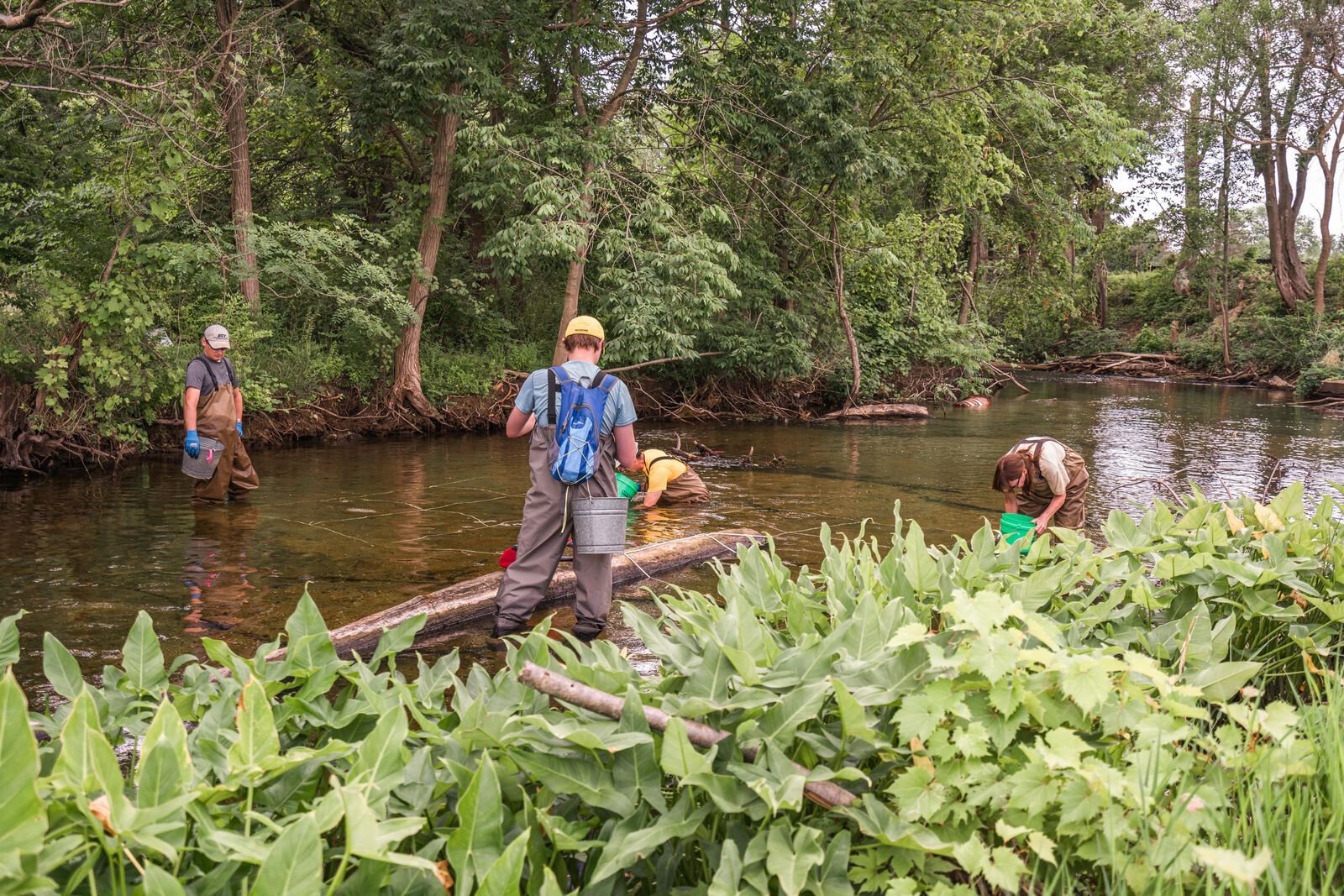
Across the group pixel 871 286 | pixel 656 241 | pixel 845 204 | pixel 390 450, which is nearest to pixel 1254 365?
pixel 871 286

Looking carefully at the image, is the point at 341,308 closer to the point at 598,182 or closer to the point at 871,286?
the point at 598,182

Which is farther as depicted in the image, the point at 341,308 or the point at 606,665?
the point at 341,308

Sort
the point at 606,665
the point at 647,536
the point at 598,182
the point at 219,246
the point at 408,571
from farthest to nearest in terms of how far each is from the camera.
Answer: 1. the point at 598,182
2. the point at 219,246
3. the point at 647,536
4. the point at 408,571
5. the point at 606,665

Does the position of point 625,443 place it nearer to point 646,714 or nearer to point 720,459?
point 646,714

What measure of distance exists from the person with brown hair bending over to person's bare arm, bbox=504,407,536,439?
10.7 ft

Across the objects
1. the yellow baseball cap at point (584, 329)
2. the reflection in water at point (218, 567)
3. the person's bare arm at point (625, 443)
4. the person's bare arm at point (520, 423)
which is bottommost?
the reflection in water at point (218, 567)

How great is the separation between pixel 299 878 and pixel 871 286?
23228mm

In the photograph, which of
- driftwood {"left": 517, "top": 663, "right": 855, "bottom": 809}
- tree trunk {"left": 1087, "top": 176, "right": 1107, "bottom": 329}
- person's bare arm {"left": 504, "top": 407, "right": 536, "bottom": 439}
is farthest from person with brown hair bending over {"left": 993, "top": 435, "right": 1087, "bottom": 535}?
tree trunk {"left": 1087, "top": 176, "right": 1107, "bottom": 329}

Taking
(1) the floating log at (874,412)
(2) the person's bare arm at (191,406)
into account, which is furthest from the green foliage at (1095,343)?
(2) the person's bare arm at (191,406)

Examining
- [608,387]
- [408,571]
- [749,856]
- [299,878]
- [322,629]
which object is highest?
[608,387]

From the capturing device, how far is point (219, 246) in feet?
47.6

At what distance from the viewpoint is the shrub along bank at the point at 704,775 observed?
1.58 meters

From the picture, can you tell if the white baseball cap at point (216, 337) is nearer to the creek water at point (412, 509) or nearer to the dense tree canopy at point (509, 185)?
the creek water at point (412, 509)

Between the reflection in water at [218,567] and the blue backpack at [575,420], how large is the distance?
8.14 feet
